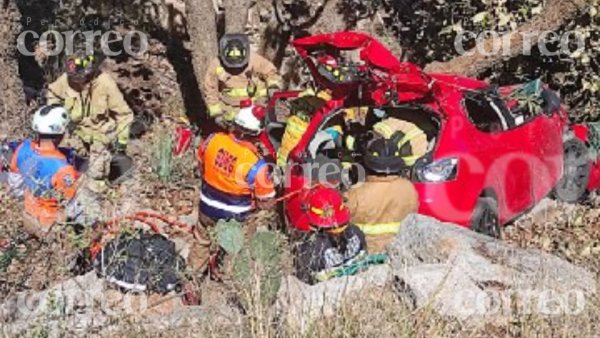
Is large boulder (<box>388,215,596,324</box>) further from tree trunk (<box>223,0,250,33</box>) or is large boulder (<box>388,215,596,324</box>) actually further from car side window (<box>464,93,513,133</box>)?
tree trunk (<box>223,0,250,33</box>)

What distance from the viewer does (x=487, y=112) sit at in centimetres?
884

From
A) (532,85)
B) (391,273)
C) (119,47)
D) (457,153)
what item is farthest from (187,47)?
(391,273)

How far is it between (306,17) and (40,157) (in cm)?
618

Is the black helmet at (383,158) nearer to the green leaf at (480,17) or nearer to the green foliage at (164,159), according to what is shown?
the green foliage at (164,159)

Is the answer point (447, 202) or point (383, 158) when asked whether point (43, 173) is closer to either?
point (383, 158)

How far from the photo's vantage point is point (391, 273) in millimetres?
5562

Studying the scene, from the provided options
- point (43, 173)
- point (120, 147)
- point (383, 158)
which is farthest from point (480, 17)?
point (43, 173)

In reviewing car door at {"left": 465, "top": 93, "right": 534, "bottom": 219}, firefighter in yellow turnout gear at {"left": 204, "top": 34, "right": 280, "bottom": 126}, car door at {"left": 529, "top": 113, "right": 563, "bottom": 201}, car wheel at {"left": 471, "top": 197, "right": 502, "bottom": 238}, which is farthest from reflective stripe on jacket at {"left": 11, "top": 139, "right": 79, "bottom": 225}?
car door at {"left": 529, "top": 113, "right": 563, "bottom": 201}

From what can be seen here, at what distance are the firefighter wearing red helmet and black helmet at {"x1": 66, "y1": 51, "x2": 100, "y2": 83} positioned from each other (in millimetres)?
3762

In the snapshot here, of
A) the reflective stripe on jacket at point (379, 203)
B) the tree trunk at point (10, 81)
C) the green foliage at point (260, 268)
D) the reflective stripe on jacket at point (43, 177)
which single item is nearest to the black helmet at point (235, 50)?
the tree trunk at point (10, 81)

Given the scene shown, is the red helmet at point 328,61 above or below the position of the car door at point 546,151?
above

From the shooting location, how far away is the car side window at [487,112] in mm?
8516

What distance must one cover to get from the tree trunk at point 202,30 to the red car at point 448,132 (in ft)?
10.6

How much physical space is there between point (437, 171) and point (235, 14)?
5324 mm
